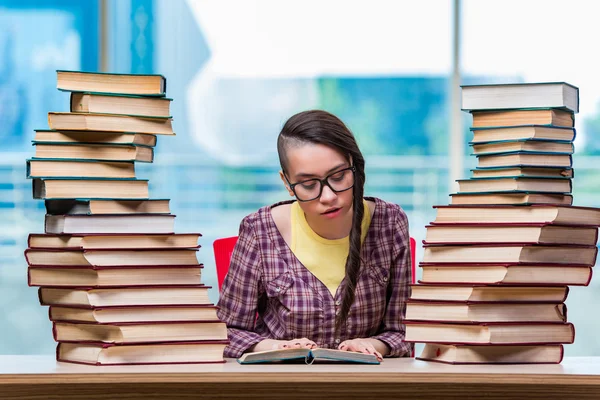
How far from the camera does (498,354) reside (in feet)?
5.33

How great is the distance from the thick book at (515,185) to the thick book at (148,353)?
60 cm

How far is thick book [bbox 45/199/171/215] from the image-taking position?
5.49 ft

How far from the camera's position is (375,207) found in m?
2.11

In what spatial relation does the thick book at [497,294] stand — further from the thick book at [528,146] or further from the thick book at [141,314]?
the thick book at [141,314]

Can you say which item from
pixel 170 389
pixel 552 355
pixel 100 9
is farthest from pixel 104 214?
pixel 100 9

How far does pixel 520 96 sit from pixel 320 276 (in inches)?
26.6

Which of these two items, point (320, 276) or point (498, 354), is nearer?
point (498, 354)

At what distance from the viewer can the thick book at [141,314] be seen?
1.62 m

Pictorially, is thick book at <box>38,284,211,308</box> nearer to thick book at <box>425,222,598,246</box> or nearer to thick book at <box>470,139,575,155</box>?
thick book at <box>425,222,598,246</box>

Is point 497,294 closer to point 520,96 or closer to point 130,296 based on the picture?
point 520,96

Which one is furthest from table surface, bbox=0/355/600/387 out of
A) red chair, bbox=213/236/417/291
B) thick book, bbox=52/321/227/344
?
red chair, bbox=213/236/417/291

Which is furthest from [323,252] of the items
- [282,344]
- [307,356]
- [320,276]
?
[307,356]

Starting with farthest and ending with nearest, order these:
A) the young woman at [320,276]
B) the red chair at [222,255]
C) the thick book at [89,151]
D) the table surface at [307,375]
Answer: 1. the red chair at [222,255]
2. the young woman at [320,276]
3. the thick book at [89,151]
4. the table surface at [307,375]

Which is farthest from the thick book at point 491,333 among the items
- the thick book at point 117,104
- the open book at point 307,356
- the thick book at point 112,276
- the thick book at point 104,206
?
the thick book at point 117,104
